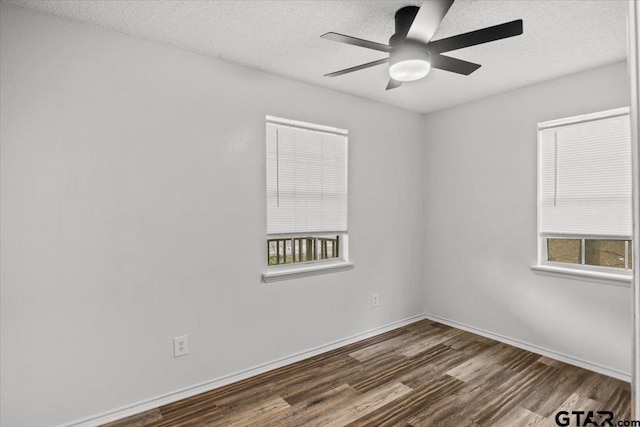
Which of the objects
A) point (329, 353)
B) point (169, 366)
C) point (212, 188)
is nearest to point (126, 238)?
point (212, 188)

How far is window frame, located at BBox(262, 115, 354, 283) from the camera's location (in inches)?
119

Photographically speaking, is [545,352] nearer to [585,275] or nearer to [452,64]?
[585,275]

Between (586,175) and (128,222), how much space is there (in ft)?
11.7

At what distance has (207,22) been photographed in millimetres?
2211

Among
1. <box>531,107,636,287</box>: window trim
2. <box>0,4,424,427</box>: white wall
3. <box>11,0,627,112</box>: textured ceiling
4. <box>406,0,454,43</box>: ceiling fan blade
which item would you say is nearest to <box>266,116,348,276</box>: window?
<box>0,4,424,427</box>: white wall

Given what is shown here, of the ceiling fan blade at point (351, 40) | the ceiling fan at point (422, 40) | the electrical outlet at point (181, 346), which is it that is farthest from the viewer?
the electrical outlet at point (181, 346)

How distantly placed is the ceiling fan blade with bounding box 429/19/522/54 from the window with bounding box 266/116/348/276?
1.49 metres

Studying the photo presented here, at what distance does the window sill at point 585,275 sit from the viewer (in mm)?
2799

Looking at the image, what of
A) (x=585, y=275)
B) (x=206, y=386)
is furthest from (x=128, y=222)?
(x=585, y=275)

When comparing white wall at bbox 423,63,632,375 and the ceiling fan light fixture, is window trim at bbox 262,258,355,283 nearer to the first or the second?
white wall at bbox 423,63,632,375

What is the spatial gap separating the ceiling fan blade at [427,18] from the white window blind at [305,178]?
1482 millimetres

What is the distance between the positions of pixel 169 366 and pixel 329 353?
4.64 ft

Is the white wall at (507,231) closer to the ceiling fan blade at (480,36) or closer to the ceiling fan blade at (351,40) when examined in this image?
the ceiling fan blade at (480,36)

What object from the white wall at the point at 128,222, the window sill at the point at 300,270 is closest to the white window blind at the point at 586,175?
the window sill at the point at 300,270
